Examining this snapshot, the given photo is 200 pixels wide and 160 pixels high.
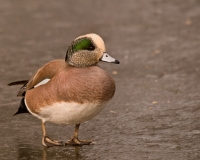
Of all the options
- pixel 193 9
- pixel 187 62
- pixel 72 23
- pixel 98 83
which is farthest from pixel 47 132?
pixel 193 9

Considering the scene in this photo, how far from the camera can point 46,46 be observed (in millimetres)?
8031

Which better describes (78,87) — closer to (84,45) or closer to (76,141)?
(84,45)

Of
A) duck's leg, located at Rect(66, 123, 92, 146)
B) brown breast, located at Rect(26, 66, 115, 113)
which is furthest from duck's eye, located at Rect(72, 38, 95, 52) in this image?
duck's leg, located at Rect(66, 123, 92, 146)

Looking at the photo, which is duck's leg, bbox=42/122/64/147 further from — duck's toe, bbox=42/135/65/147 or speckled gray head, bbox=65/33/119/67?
speckled gray head, bbox=65/33/119/67

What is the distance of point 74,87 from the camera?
4.33 metres

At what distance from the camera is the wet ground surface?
4688 millimetres

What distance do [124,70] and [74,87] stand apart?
2.72 m

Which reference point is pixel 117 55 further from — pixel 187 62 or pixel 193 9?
pixel 193 9

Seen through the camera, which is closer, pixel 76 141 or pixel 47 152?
pixel 47 152

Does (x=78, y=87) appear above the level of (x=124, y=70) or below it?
above

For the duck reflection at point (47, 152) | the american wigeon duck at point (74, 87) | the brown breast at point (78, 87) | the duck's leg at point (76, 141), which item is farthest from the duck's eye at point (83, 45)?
the duck reflection at point (47, 152)

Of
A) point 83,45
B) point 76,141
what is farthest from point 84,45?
point 76,141

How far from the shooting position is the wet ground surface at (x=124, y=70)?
469cm

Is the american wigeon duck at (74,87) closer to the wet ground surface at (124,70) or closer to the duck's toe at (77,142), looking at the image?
the duck's toe at (77,142)
